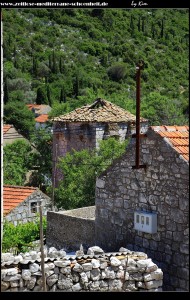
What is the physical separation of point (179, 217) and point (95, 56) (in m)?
35.4

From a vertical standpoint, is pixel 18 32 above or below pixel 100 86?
above

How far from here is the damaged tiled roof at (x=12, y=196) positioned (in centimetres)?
1820

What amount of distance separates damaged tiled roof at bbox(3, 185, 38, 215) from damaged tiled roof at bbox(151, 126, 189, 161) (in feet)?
29.8

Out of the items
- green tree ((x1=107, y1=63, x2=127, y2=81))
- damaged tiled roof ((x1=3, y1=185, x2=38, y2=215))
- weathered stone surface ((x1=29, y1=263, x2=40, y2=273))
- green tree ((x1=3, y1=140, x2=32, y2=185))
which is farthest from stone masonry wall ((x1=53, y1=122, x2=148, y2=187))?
weathered stone surface ((x1=29, y1=263, x2=40, y2=273))

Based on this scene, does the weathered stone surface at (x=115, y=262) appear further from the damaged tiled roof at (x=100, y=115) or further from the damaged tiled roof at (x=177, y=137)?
the damaged tiled roof at (x=100, y=115)

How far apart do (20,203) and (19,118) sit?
86.0ft

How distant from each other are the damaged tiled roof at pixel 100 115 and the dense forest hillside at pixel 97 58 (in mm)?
3674

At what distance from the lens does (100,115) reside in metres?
23.6

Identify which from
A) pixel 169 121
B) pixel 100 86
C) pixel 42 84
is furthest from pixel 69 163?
pixel 42 84

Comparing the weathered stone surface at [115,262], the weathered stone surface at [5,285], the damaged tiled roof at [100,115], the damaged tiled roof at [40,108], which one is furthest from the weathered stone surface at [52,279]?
the damaged tiled roof at [40,108]

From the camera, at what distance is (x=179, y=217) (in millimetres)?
9164

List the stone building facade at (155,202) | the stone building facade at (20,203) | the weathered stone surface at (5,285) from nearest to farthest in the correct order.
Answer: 1. the weathered stone surface at (5,285)
2. the stone building facade at (155,202)
3. the stone building facade at (20,203)

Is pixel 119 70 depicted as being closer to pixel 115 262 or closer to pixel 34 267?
pixel 115 262
